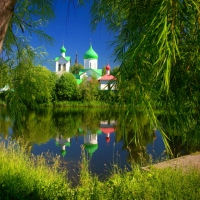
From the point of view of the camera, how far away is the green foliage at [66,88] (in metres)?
27.0

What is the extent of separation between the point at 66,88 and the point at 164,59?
2700 cm

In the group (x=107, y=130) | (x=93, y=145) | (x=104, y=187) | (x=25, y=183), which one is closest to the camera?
(x=104, y=187)

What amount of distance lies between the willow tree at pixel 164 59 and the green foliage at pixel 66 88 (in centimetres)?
2624

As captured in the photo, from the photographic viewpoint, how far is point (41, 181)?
132 inches

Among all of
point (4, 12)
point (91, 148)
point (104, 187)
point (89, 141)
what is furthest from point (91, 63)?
point (4, 12)

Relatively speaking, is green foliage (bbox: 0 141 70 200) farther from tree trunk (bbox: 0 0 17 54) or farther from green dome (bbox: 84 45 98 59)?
green dome (bbox: 84 45 98 59)

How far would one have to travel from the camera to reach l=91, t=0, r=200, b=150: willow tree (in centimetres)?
47

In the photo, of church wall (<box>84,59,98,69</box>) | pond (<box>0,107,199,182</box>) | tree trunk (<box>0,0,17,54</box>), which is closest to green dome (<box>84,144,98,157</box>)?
pond (<box>0,107,199,182</box>)

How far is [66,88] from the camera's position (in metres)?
27.2

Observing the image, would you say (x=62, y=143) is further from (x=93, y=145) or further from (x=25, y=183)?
(x=25, y=183)

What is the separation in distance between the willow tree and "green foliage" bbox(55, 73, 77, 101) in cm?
2624

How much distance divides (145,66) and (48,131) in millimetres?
11462

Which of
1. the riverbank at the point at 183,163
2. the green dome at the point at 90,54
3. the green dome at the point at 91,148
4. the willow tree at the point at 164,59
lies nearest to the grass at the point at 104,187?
the riverbank at the point at 183,163

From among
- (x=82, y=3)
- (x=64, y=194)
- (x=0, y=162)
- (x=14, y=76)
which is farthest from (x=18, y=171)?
(x=82, y=3)
